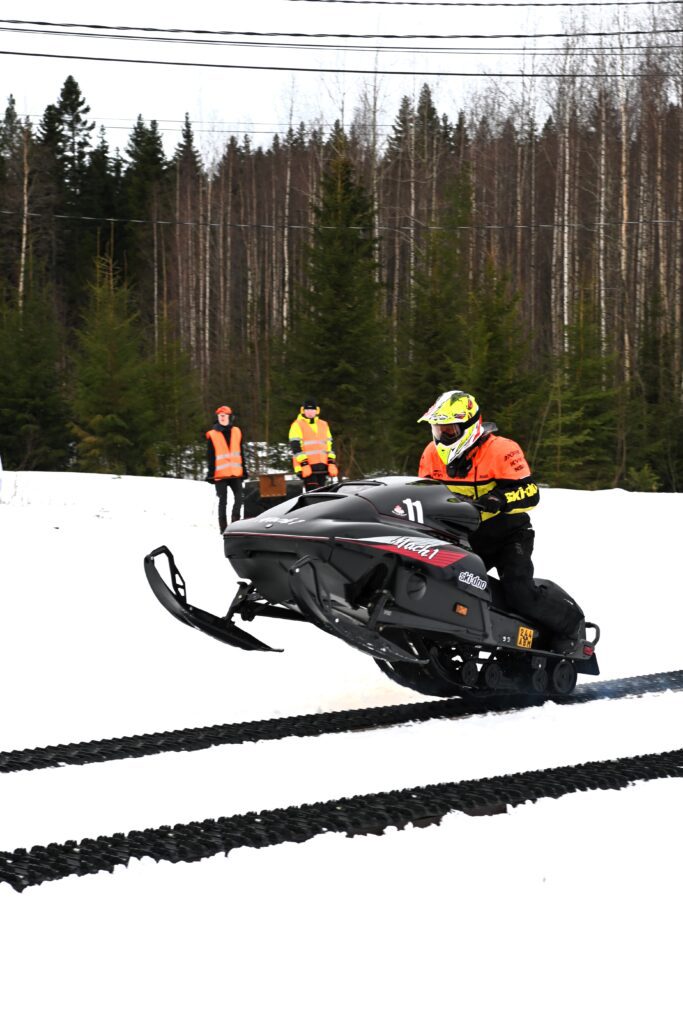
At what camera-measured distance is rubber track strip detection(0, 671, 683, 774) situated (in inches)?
201

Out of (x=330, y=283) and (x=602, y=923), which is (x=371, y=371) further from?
(x=602, y=923)

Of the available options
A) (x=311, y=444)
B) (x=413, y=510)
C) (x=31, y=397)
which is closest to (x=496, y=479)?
(x=413, y=510)

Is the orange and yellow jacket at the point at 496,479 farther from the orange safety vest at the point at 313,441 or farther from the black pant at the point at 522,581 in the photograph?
the orange safety vest at the point at 313,441

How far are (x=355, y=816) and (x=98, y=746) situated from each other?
1762 millimetres

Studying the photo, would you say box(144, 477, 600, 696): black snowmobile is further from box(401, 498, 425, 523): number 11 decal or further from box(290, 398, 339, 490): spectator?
box(290, 398, 339, 490): spectator

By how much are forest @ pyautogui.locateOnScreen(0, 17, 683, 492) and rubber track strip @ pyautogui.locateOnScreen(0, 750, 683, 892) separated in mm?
13385

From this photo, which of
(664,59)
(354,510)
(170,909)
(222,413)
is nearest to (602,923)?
(170,909)

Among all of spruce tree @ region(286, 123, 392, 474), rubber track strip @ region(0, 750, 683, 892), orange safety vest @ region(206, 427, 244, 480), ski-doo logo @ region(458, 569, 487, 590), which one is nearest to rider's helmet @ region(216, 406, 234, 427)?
orange safety vest @ region(206, 427, 244, 480)

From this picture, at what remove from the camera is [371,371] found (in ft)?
77.9

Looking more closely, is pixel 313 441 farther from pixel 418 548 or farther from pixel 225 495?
pixel 418 548

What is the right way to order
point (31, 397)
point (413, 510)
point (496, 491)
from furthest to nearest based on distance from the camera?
point (31, 397) < point (496, 491) < point (413, 510)

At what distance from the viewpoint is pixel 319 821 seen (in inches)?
153

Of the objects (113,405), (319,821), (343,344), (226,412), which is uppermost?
(343,344)

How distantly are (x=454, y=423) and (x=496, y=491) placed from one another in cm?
44
